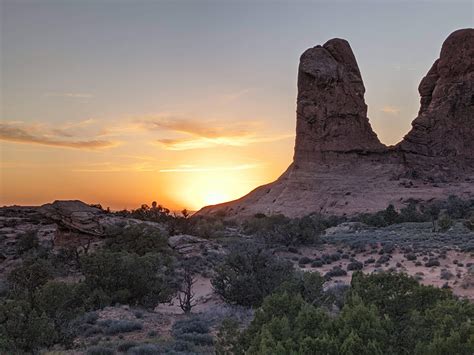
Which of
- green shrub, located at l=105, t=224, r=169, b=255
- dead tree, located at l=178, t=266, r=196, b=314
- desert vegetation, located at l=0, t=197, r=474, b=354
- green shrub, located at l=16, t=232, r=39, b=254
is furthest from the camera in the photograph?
green shrub, located at l=16, t=232, r=39, b=254

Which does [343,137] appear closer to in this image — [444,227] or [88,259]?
[444,227]

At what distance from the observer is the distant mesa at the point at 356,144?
62.7 meters

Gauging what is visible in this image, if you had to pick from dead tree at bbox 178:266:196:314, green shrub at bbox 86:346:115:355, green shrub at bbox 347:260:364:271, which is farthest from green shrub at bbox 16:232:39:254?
A: green shrub at bbox 86:346:115:355

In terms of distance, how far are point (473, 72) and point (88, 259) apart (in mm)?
69698

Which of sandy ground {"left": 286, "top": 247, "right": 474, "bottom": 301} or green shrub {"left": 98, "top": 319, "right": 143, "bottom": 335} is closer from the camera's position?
green shrub {"left": 98, "top": 319, "right": 143, "bottom": 335}

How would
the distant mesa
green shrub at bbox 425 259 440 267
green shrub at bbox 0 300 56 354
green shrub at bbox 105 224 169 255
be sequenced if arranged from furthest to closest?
the distant mesa, green shrub at bbox 105 224 169 255, green shrub at bbox 425 259 440 267, green shrub at bbox 0 300 56 354

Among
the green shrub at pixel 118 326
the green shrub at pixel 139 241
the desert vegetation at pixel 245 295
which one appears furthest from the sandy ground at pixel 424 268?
the green shrub at pixel 118 326

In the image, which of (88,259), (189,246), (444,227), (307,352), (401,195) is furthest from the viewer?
(401,195)

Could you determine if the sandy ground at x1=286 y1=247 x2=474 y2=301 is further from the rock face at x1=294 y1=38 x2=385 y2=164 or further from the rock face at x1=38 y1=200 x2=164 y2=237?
the rock face at x1=294 y1=38 x2=385 y2=164

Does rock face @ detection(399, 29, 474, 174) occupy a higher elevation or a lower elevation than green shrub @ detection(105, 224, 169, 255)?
higher

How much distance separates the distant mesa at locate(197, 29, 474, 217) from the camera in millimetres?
62656

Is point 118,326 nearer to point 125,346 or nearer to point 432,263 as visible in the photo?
point 125,346

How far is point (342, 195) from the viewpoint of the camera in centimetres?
6059

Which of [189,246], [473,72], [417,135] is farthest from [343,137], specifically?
[189,246]
